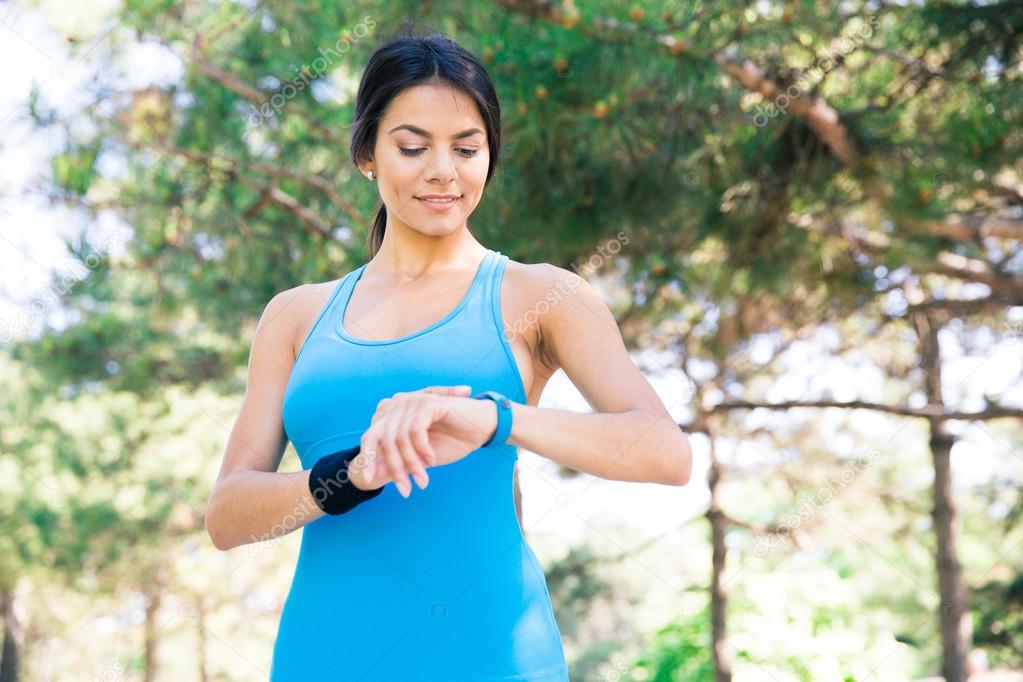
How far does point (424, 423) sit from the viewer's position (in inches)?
44.8

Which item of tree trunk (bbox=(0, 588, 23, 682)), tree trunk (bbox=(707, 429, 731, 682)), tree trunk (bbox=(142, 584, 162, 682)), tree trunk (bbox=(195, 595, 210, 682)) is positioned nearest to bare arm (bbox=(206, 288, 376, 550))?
tree trunk (bbox=(707, 429, 731, 682))

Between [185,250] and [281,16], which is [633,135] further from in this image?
[185,250]

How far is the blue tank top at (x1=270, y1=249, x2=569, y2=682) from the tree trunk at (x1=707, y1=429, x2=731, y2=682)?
468 cm

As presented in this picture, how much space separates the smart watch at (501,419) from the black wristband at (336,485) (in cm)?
14

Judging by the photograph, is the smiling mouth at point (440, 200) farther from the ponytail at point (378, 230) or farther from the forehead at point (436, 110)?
the ponytail at point (378, 230)

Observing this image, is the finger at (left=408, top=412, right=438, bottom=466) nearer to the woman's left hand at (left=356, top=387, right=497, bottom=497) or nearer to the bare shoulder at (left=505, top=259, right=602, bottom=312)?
the woman's left hand at (left=356, top=387, right=497, bottom=497)

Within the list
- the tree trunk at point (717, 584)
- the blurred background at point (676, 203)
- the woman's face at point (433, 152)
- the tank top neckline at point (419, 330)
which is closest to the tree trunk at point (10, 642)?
the blurred background at point (676, 203)

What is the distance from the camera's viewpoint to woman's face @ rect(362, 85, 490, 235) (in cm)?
149

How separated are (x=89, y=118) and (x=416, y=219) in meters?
4.68

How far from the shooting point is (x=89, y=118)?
566 centimetres

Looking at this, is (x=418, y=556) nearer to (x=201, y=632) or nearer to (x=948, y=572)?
(x=948, y=572)

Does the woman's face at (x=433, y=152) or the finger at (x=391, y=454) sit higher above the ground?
the woman's face at (x=433, y=152)

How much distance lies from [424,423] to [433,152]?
1.60 ft

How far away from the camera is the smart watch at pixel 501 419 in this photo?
121 cm
